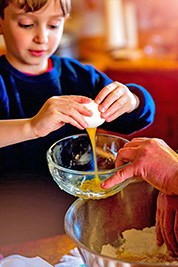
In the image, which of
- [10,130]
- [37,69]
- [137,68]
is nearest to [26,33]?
[37,69]

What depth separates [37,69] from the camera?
126 centimetres

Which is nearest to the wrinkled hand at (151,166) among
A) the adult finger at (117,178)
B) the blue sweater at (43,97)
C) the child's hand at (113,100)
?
the adult finger at (117,178)

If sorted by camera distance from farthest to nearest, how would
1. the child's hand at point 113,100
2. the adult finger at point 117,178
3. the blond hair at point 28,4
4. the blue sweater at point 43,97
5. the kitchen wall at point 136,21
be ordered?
the kitchen wall at point 136,21 → the blue sweater at point 43,97 → the blond hair at point 28,4 → the child's hand at point 113,100 → the adult finger at point 117,178

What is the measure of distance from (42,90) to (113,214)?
529 mm

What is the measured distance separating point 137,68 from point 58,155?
166cm

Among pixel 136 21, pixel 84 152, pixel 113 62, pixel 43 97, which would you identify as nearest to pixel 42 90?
pixel 43 97

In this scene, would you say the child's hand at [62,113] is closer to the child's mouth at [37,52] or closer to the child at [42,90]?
the child at [42,90]

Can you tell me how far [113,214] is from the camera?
2.98ft

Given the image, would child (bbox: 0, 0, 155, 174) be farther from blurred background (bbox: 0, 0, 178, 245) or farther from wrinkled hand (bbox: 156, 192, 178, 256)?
wrinkled hand (bbox: 156, 192, 178, 256)

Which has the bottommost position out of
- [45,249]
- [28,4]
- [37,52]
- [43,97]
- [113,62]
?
[45,249]

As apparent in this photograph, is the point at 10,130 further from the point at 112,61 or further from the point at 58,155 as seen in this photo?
the point at 112,61

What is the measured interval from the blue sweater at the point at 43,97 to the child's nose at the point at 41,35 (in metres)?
0.16

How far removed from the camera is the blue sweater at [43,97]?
4.07 feet

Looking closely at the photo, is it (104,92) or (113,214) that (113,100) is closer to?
(104,92)
